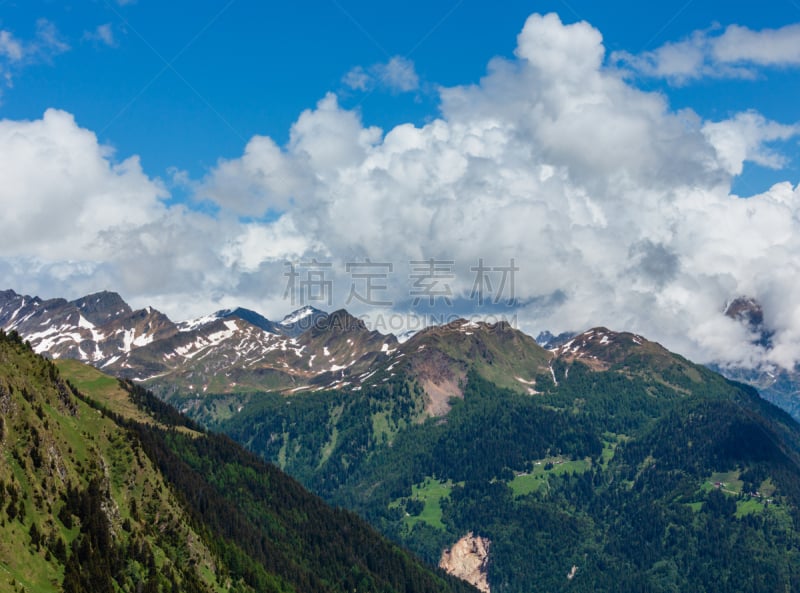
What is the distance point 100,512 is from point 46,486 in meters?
16.5

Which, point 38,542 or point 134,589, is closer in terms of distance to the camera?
point 38,542

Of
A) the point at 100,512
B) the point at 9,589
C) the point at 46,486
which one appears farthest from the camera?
the point at 100,512

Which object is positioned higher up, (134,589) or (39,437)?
(39,437)

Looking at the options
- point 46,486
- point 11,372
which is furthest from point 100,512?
point 11,372

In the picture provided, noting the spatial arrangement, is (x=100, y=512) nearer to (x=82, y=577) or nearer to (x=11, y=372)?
(x=82, y=577)

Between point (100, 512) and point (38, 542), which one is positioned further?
point (100, 512)

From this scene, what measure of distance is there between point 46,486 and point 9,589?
37.5 meters

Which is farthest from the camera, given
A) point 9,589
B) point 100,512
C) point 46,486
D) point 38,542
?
point 100,512

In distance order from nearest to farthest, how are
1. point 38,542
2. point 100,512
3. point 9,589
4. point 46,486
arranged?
point 9,589, point 38,542, point 46,486, point 100,512

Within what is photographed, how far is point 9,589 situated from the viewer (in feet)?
454

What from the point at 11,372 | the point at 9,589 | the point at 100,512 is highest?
the point at 11,372

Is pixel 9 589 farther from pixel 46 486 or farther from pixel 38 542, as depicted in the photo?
pixel 46 486

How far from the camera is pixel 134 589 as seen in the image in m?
183

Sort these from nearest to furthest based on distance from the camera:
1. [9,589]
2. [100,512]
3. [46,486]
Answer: [9,589] → [46,486] → [100,512]
